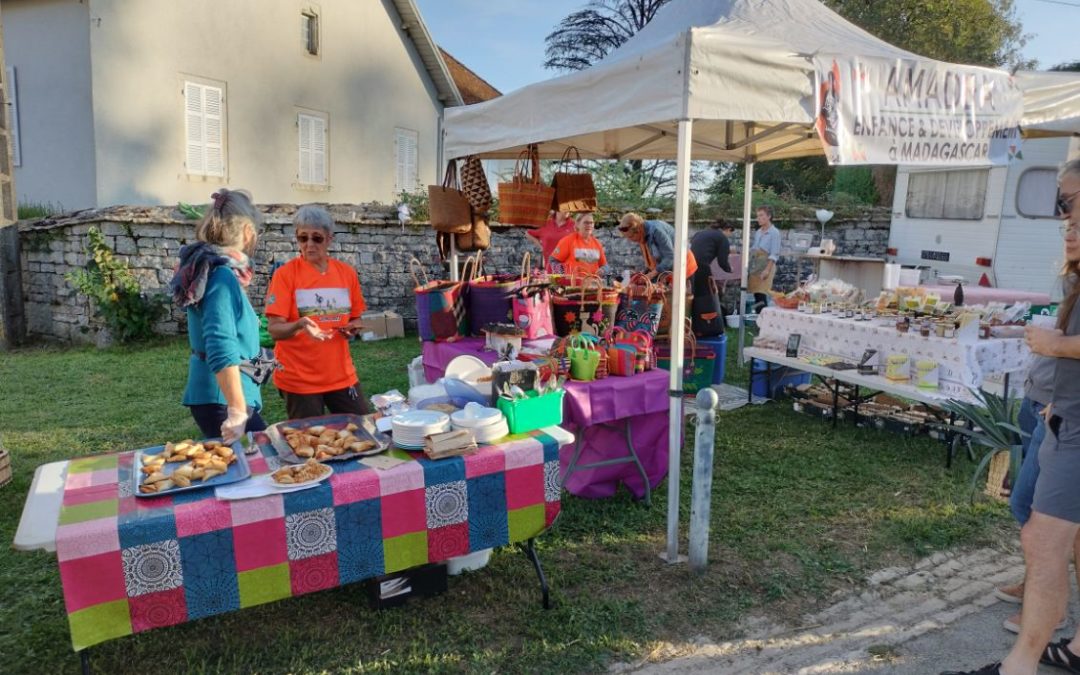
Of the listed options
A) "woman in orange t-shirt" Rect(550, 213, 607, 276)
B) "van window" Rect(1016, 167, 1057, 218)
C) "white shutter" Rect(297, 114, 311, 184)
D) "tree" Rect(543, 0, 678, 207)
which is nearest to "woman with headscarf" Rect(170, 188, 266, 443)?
"woman in orange t-shirt" Rect(550, 213, 607, 276)

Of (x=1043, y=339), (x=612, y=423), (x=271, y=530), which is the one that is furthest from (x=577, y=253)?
(x=271, y=530)

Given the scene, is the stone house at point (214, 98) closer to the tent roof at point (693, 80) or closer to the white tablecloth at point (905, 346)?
the tent roof at point (693, 80)

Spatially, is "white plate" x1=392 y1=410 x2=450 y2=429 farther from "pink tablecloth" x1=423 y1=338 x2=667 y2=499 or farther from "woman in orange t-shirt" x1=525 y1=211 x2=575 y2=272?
"woman in orange t-shirt" x1=525 y1=211 x2=575 y2=272

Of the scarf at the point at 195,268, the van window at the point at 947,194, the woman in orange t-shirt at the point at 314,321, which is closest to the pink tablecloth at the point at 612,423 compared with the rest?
the woman in orange t-shirt at the point at 314,321

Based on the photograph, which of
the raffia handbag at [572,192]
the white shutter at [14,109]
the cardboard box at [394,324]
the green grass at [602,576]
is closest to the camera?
the green grass at [602,576]

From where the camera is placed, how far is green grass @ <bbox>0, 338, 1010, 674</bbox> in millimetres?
2635

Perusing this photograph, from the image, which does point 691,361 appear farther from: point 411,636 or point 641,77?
point 411,636

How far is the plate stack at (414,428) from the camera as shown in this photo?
259 centimetres

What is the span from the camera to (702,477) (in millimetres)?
3172

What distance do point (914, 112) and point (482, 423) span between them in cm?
285

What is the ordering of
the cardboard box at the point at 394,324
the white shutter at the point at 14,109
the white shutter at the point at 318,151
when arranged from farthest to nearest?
1. the white shutter at the point at 318,151
2. the white shutter at the point at 14,109
3. the cardboard box at the point at 394,324

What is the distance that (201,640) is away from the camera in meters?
2.70

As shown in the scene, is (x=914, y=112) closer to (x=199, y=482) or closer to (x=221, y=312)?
(x=221, y=312)

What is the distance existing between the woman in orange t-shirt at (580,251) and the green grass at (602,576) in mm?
1908
